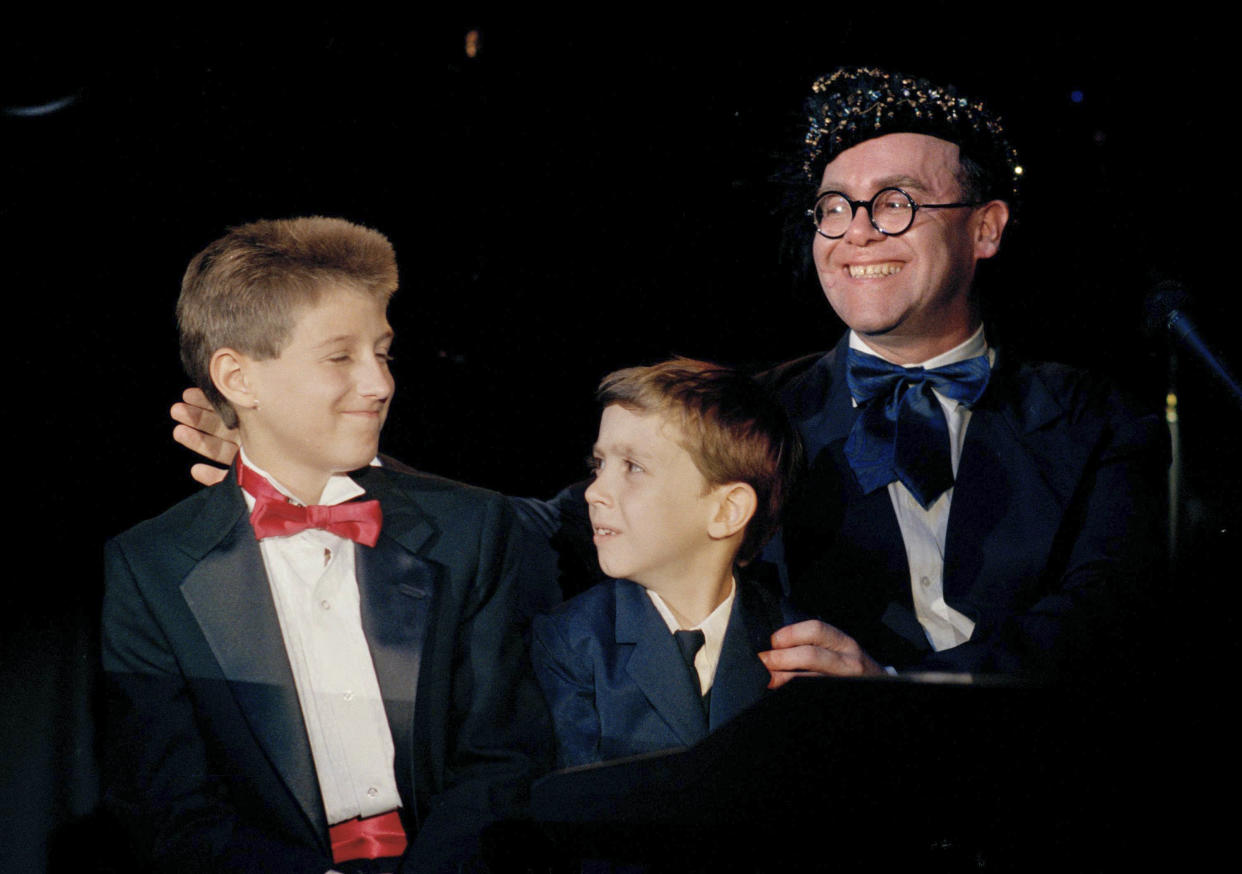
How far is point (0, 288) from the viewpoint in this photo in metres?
2.15

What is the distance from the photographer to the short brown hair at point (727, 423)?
2.03 meters

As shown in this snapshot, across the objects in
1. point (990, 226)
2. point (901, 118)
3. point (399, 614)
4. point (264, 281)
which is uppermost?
point (901, 118)

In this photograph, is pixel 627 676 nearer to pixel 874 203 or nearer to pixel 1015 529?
pixel 1015 529

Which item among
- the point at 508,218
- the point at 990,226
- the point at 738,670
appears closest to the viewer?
the point at 738,670

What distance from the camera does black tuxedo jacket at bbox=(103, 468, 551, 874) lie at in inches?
70.3

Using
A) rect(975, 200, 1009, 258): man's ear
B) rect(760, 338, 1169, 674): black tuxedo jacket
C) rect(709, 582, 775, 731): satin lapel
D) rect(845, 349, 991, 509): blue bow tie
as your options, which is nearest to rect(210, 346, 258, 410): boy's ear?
rect(709, 582, 775, 731): satin lapel

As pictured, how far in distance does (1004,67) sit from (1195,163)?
648 millimetres

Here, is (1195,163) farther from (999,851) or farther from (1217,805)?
(999,851)

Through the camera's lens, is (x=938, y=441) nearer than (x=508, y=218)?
Yes

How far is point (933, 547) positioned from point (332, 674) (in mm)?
1226

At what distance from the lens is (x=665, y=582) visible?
2014mm

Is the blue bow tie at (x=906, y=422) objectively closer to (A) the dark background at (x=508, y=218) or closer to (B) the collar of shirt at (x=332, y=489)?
(A) the dark background at (x=508, y=218)

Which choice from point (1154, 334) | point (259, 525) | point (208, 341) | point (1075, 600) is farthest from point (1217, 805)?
point (208, 341)

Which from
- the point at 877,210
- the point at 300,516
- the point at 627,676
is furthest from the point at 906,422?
the point at 300,516
